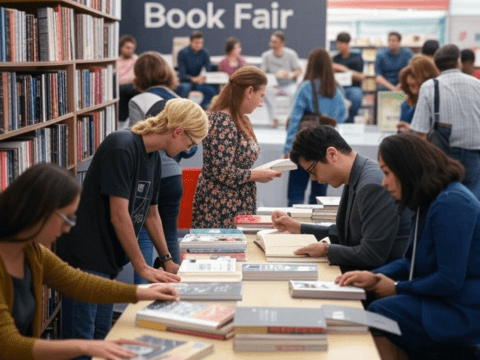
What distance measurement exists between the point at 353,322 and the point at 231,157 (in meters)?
1.81

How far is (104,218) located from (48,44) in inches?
49.7

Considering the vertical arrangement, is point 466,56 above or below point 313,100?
above

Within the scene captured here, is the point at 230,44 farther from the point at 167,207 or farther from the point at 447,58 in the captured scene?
the point at 167,207

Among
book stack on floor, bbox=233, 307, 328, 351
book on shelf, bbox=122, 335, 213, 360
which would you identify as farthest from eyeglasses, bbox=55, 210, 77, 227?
book stack on floor, bbox=233, 307, 328, 351

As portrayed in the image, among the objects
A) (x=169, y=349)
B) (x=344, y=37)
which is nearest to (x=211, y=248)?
(x=169, y=349)

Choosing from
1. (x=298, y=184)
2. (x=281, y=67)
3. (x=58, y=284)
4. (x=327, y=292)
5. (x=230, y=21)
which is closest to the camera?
(x=58, y=284)

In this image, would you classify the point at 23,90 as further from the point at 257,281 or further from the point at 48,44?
the point at 257,281

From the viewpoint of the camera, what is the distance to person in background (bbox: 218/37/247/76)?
10.1 meters

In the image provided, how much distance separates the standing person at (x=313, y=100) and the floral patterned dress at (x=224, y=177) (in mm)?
1706

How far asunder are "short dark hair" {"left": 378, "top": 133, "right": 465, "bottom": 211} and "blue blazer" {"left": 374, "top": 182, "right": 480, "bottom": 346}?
1.5 inches

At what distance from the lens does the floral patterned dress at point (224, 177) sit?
3.62 m

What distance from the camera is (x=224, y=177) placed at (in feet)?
12.0

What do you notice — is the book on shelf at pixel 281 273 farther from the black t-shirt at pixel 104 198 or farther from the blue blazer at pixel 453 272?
the black t-shirt at pixel 104 198

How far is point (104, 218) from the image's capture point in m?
2.58
